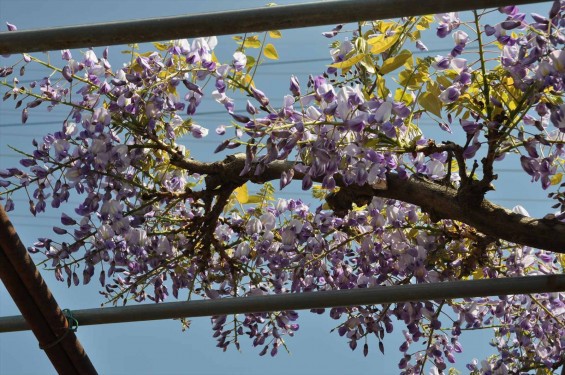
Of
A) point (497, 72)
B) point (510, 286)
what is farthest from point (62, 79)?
point (510, 286)

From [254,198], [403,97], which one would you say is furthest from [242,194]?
[403,97]

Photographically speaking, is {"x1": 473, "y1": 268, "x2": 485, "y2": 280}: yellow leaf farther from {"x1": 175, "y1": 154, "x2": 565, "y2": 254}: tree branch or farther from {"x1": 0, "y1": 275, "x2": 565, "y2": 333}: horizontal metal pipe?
{"x1": 0, "y1": 275, "x2": 565, "y2": 333}: horizontal metal pipe

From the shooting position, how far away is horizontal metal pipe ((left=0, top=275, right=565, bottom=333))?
1.63m

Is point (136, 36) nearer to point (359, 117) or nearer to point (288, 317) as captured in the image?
point (359, 117)

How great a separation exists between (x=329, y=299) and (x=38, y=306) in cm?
61

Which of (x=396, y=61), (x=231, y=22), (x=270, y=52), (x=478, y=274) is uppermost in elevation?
(x=270, y=52)

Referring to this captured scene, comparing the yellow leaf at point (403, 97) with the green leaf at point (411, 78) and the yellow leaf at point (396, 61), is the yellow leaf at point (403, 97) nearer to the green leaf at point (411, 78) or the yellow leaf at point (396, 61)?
the green leaf at point (411, 78)

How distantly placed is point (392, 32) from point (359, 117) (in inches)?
13.9

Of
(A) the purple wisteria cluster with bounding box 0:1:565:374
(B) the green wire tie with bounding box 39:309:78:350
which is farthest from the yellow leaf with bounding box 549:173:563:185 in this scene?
(B) the green wire tie with bounding box 39:309:78:350

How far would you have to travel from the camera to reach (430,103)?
1.86m

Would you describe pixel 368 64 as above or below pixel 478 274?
above

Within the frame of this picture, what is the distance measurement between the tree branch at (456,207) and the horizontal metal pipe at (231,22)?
0.59 meters

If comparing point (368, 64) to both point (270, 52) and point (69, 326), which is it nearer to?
point (270, 52)

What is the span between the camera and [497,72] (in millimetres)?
1816
